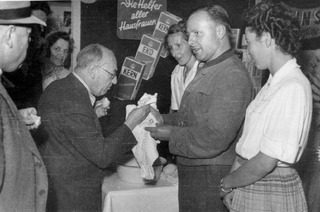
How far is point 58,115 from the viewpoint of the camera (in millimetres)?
1412

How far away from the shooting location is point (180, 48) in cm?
237

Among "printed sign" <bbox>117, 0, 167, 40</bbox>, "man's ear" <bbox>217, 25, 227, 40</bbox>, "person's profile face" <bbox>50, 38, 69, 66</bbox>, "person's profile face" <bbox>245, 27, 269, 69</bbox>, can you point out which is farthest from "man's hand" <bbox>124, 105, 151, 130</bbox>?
"printed sign" <bbox>117, 0, 167, 40</bbox>

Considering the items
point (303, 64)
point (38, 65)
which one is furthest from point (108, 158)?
point (303, 64)

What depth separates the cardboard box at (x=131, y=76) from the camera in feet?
9.39

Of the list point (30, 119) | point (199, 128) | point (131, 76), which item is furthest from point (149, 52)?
point (30, 119)

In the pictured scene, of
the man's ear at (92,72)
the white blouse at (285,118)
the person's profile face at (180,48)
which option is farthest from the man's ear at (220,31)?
the person's profile face at (180,48)

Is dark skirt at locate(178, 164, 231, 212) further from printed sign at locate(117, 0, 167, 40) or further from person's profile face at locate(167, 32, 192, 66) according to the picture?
Result: printed sign at locate(117, 0, 167, 40)

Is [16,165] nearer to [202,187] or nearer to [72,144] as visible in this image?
[72,144]

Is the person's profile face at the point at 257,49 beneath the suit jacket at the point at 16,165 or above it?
above

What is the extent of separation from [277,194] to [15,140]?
2.58ft

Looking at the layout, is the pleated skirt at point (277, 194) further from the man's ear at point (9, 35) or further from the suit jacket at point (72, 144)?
the man's ear at point (9, 35)

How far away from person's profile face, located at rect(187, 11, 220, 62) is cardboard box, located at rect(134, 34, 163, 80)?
4.49 ft

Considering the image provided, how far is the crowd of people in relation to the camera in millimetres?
984

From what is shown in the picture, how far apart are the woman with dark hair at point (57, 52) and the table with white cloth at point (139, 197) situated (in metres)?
0.96
